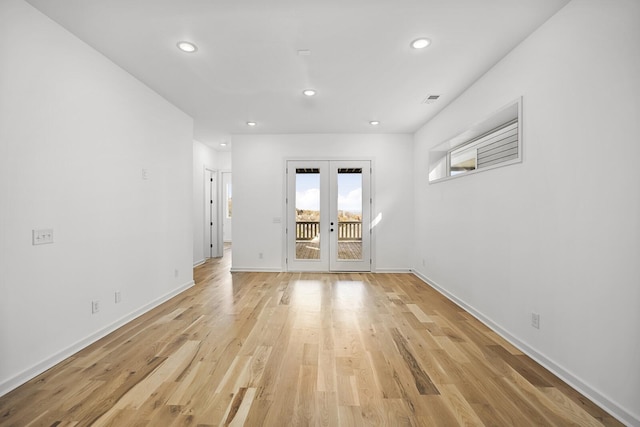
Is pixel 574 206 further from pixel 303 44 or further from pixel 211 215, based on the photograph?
pixel 211 215

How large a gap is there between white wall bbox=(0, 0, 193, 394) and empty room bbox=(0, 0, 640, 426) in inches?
0.6

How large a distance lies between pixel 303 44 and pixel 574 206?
2.49m

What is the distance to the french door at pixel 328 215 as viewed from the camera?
5539 millimetres

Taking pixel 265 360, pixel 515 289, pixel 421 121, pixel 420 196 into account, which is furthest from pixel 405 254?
pixel 265 360

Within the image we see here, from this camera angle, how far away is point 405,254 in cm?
557

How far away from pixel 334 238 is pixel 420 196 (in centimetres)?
179

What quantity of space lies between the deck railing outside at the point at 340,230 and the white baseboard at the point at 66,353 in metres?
2.73

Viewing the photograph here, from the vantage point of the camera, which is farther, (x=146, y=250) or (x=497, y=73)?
(x=146, y=250)

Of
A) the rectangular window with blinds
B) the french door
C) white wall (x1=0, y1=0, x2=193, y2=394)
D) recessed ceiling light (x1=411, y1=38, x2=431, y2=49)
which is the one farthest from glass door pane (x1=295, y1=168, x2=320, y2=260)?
recessed ceiling light (x1=411, y1=38, x2=431, y2=49)

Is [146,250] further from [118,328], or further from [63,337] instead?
[63,337]

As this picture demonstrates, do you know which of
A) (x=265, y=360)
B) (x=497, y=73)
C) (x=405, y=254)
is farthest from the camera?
(x=405, y=254)

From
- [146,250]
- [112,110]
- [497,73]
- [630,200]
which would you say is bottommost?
[146,250]

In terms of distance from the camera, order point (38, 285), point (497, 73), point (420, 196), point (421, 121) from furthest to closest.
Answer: point (420, 196) → point (421, 121) → point (497, 73) → point (38, 285)

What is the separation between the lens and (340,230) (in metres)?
5.59
